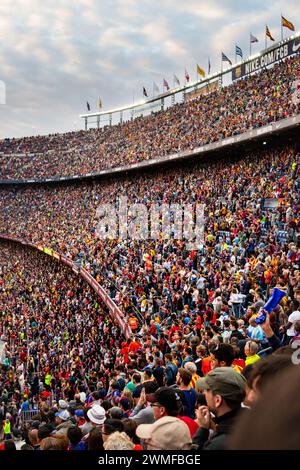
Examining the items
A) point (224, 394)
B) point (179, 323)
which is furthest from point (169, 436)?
point (179, 323)

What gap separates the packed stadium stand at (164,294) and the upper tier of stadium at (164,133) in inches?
8.0

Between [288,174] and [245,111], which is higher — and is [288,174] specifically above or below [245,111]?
below

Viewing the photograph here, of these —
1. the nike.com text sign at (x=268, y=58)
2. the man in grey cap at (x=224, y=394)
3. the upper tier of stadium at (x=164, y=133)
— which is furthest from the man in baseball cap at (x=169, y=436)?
the nike.com text sign at (x=268, y=58)

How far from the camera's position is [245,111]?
90.5 ft

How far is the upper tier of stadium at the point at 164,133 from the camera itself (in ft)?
84.6

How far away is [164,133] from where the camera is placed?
37969mm

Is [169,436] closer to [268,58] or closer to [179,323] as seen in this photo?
[179,323]

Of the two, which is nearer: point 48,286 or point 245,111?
point 245,111

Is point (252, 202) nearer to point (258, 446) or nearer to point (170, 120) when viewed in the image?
point (258, 446)

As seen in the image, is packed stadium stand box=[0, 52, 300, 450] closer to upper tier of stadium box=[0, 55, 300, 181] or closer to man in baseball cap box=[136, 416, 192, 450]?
man in baseball cap box=[136, 416, 192, 450]

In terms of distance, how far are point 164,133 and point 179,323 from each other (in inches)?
1112

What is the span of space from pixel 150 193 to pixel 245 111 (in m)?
8.37

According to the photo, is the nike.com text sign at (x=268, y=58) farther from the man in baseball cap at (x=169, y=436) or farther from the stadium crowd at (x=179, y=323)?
the man in baseball cap at (x=169, y=436)

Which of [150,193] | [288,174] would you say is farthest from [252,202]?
[150,193]
